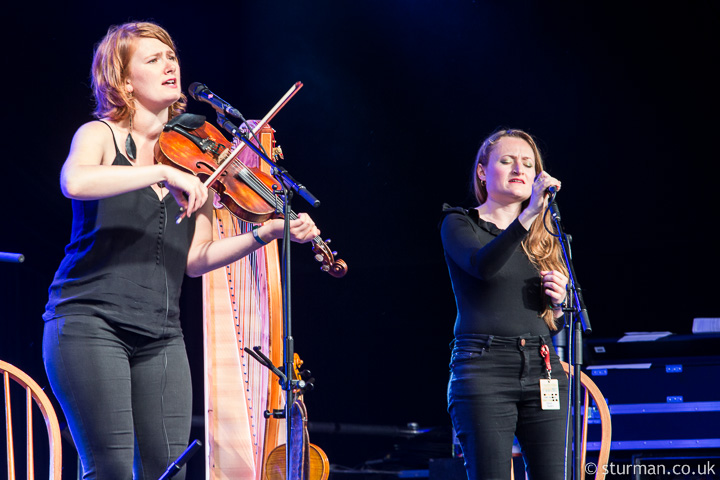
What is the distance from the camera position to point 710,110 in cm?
480

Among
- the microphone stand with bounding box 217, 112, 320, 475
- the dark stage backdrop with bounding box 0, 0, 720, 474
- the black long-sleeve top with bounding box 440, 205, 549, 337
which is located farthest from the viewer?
the dark stage backdrop with bounding box 0, 0, 720, 474

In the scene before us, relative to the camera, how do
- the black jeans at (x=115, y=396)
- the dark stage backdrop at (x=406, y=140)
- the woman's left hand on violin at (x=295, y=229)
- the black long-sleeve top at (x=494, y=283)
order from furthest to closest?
the dark stage backdrop at (x=406, y=140) < the black long-sleeve top at (x=494, y=283) < the woman's left hand on violin at (x=295, y=229) < the black jeans at (x=115, y=396)

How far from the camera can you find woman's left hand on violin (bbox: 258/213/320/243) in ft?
6.72

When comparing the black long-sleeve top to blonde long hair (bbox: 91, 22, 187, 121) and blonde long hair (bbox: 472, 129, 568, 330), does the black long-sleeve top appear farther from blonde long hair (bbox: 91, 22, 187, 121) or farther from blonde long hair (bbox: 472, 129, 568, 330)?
blonde long hair (bbox: 91, 22, 187, 121)

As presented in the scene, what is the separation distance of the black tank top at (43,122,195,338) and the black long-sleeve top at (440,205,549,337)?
90 cm

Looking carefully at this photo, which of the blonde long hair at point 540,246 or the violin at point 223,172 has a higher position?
the violin at point 223,172

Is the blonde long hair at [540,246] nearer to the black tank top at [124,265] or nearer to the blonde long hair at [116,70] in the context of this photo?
the black tank top at [124,265]

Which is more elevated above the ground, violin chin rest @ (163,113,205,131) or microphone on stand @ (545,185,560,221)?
violin chin rest @ (163,113,205,131)

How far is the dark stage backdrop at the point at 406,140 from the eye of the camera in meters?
4.46

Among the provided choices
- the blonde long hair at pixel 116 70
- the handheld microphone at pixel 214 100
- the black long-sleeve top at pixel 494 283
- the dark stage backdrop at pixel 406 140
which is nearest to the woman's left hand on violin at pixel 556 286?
the black long-sleeve top at pixel 494 283

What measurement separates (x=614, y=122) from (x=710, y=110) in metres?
0.56

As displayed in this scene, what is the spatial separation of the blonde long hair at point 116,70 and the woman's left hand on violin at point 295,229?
0.47 metres

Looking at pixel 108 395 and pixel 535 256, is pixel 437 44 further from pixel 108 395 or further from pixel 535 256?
pixel 108 395

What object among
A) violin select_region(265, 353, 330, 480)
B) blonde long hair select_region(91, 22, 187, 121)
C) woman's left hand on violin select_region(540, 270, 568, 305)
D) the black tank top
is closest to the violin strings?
the black tank top
